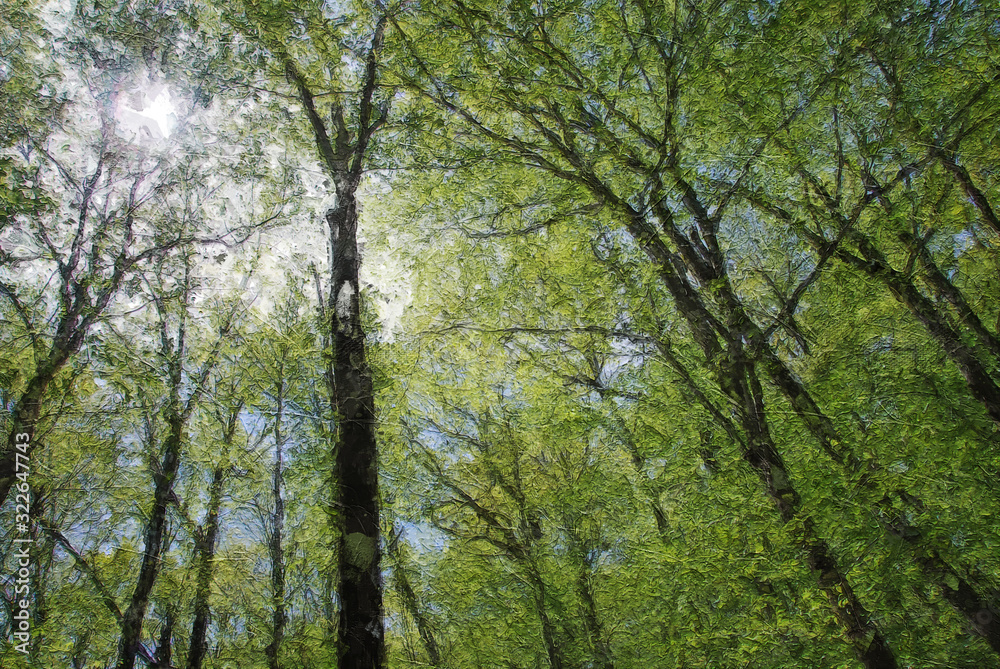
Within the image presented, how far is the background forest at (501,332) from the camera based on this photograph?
5168 millimetres

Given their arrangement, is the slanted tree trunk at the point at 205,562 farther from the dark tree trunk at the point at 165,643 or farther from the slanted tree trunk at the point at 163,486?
the slanted tree trunk at the point at 163,486

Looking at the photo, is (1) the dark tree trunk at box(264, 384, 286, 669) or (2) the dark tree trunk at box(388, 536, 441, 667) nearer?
(2) the dark tree trunk at box(388, 536, 441, 667)

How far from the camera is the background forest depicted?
17.0ft

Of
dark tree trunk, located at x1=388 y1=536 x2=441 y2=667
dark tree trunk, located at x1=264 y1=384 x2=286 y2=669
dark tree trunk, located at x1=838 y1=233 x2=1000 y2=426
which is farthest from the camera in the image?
dark tree trunk, located at x1=264 y1=384 x2=286 y2=669

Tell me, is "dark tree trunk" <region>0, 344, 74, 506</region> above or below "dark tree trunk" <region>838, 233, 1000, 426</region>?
above

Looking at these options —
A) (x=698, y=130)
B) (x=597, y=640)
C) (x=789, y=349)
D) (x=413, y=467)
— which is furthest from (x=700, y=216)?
(x=597, y=640)

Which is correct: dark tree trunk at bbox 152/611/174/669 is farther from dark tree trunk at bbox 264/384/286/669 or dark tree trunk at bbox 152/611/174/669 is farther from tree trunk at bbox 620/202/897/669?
tree trunk at bbox 620/202/897/669

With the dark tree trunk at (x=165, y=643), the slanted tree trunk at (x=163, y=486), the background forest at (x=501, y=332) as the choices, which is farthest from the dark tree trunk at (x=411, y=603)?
the dark tree trunk at (x=165, y=643)

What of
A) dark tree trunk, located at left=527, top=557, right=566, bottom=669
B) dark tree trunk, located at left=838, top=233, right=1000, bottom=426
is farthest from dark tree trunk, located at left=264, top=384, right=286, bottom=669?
dark tree trunk, located at left=838, top=233, right=1000, bottom=426

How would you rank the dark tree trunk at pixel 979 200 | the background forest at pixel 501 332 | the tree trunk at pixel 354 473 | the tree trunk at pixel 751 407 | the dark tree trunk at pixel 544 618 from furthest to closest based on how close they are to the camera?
the dark tree trunk at pixel 544 618 < the dark tree trunk at pixel 979 200 < the background forest at pixel 501 332 < the tree trunk at pixel 751 407 < the tree trunk at pixel 354 473

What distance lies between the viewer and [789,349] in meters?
8.79

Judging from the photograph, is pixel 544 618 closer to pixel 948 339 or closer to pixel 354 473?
pixel 354 473

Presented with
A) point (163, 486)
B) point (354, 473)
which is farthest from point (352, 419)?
point (163, 486)

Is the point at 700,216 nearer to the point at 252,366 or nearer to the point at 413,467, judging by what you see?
the point at 413,467
